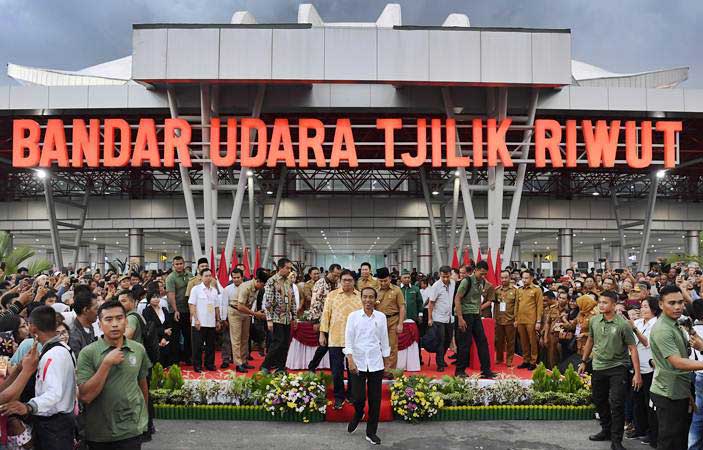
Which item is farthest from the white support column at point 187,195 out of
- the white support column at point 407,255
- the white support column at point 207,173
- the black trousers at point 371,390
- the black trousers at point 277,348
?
the white support column at point 407,255

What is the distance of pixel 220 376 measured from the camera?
9.42 meters

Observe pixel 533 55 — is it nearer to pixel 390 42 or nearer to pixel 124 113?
pixel 390 42

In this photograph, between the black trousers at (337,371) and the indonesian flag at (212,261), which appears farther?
the indonesian flag at (212,261)

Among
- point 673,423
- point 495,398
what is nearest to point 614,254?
point 495,398

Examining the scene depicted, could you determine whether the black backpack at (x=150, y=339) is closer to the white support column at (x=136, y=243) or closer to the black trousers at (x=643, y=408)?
the black trousers at (x=643, y=408)

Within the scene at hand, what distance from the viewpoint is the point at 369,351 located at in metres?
6.70

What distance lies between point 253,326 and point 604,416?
735 cm

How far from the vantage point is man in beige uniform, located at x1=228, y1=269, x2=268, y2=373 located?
1023cm

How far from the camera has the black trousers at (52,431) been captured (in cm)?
400

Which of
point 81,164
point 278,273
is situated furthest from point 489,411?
point 81,164

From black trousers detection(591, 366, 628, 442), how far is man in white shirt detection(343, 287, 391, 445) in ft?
8.15

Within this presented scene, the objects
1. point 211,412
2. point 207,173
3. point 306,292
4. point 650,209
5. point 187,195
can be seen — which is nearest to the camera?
point 211,412

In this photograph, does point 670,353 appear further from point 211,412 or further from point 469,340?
point 211,412

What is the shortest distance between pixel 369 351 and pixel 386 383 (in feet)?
6.25
